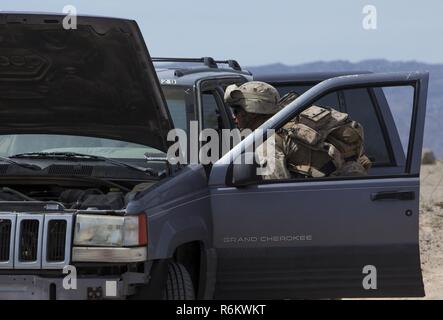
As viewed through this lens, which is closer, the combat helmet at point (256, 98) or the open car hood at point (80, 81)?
the open car hood at point (80, 81)

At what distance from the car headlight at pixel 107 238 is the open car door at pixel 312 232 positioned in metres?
0.70

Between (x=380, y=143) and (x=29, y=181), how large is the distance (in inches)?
109

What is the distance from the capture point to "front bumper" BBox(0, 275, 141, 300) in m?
5.53

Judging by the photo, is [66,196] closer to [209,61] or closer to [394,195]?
[394,195]

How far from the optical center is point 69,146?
701 centimetres

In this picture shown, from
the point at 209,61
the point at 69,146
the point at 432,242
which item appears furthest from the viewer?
the point at 432,242

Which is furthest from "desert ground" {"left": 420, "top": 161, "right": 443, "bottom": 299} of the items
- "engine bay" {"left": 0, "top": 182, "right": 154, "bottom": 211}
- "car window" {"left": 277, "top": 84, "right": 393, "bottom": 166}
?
"engine bay" {"left": 0, "top": 182, "right": 154, "bottom": 211}

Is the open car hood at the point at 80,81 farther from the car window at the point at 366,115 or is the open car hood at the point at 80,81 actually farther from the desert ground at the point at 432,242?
the desert ground at the point at 432,242

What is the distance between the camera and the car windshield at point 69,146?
22.6 feet

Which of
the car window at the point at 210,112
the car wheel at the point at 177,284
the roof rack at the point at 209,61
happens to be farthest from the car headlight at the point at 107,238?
the roof rack at the point at 209,61

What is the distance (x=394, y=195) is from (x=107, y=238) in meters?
1.66

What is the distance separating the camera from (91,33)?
6.39 m

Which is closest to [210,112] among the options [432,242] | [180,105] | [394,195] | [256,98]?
[180,105]
